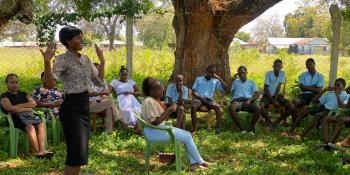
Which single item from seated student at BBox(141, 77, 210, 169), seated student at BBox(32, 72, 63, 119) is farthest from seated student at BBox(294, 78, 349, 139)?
seated student at BBox(32, 72, 63, 119)

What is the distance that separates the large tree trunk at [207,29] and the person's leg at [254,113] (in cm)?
304

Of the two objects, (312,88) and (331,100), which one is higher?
(312,88)

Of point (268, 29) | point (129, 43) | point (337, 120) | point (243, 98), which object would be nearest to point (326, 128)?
point (337, 120)

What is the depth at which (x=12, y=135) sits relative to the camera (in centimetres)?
622

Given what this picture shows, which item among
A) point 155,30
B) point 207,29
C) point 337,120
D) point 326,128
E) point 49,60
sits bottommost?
point 326,128

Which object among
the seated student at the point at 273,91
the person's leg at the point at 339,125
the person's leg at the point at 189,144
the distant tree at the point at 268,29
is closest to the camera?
the person's leg at the point at 189,144

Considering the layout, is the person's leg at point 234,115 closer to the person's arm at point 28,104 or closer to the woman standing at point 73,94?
the person's arm at point 28,104

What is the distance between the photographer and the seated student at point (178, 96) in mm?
7244

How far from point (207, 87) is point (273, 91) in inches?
50.1

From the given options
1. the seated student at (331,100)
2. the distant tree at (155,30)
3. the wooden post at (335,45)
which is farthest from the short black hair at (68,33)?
the distant tree at (155,30)

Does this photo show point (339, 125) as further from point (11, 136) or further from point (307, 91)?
point (11, 136)

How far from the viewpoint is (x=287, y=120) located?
9.12 meters

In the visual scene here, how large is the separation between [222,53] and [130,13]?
2.32 meters

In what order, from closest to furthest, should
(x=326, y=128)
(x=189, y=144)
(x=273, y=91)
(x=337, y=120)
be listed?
1. (x=189, y=144)
2. (x=337, y=120)
3. (x=326, y=128)
4. (x=273, y=91)
